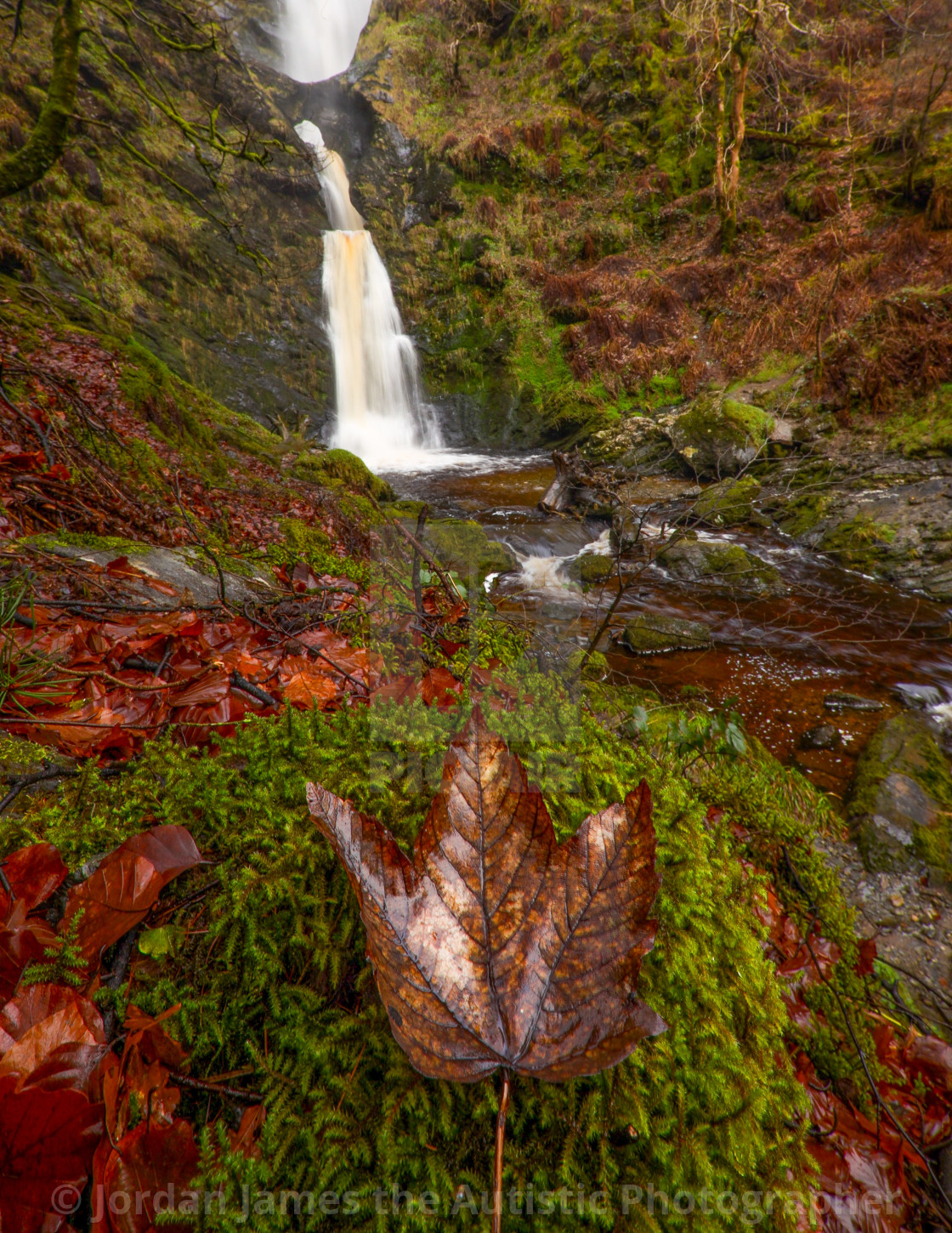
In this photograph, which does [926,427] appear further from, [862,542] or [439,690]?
[439,690]

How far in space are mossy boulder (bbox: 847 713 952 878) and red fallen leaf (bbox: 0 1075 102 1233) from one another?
11.4 feet

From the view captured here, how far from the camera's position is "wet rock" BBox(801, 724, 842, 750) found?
3896mm

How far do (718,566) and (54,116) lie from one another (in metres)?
7.85

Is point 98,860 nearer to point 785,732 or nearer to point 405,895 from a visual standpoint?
point 405,895

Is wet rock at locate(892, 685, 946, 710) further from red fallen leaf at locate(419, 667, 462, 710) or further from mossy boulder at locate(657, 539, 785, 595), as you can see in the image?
red fallen leaf at locate(419, 667, 462, 710)

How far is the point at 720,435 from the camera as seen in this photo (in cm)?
883

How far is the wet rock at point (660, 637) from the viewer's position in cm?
515

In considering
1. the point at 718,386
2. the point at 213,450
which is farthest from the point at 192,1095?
the point at 718,386

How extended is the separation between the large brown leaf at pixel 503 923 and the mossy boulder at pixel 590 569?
5867 mm

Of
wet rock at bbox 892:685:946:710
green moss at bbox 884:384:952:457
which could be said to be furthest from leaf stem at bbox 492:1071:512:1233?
green moss at bbox 884:384:952:457

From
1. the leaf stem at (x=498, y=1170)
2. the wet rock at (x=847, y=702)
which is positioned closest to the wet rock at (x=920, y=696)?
the wet rock at (x=847, y=702)

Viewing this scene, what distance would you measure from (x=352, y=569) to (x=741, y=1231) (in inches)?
152

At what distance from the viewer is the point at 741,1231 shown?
0.61 metres

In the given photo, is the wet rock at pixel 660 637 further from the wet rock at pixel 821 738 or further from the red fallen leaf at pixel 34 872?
the red fallen leaf at pixel 34 872
